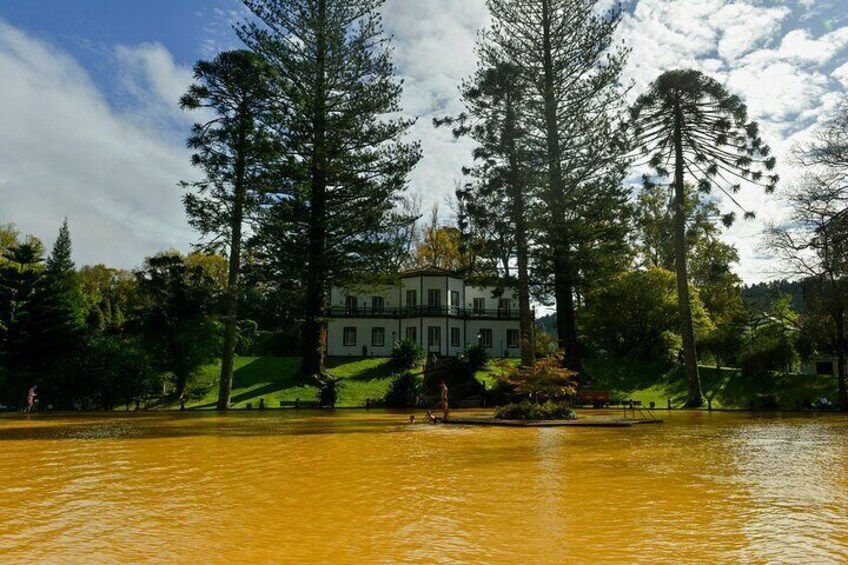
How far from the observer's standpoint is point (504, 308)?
51750 mm

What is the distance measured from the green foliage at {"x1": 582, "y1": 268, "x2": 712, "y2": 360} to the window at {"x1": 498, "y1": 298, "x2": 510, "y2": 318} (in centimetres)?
936

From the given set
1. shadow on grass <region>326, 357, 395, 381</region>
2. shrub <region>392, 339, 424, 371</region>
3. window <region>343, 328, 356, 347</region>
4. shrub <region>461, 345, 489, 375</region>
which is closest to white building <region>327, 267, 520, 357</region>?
window <region>343, 328, 356, 347</region>

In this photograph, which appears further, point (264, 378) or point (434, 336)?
point (434, 336)

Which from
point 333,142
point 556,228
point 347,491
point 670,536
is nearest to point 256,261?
point 333,142

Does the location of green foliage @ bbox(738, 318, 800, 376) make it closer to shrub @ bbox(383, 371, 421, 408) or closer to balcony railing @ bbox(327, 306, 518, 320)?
balcony railing @ bbox(327, 306, 518, 320)

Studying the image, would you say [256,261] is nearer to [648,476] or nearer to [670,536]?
[648,476]

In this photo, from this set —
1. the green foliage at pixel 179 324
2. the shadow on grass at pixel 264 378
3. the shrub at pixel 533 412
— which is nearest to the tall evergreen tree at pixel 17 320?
the green foliage at pixel 179 324

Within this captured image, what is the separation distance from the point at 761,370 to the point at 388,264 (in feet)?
73.5

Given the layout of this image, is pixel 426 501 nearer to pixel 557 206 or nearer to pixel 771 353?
pixel 557 206

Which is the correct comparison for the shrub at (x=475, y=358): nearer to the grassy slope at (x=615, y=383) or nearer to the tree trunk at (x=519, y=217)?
the grassy slope at (x=615, y=383)

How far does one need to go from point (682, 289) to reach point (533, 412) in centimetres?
1301

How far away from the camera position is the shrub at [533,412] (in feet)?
Answer: 65.8

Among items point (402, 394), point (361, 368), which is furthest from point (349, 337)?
point (402, 394)

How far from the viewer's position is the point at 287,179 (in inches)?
1250
